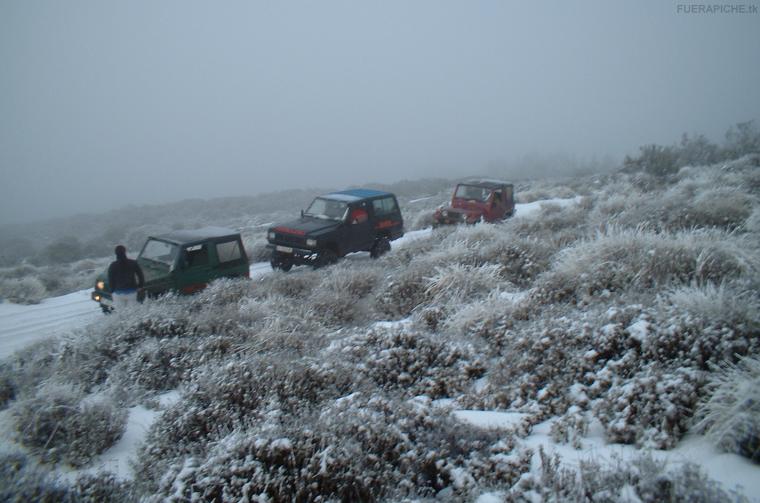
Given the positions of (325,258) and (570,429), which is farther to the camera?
(325,258)

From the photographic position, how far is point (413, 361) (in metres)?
4.52

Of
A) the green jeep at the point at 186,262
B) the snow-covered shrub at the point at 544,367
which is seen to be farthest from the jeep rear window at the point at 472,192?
the snow-covered shrub at the point at 544,367

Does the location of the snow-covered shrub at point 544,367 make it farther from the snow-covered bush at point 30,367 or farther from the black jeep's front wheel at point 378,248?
the black jeep's front wheel at point 378,248

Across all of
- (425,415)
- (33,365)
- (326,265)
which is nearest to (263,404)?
(425,415)

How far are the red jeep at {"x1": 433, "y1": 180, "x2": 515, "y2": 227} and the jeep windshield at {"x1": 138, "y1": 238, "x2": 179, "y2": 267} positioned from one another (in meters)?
8.31

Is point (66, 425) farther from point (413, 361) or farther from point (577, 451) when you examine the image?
point (577, 451)

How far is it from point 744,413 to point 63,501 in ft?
13.8

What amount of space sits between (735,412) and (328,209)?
33.3ft

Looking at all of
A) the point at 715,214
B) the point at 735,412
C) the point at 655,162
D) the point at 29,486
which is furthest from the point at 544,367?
the point at 655,162

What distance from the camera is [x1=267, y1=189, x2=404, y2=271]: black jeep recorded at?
10781 mm

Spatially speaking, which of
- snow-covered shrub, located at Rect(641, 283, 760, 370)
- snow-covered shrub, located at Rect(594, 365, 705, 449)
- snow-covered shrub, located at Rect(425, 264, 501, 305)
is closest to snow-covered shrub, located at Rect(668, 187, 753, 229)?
snow-covered shrub, located at Rect(425, 264, 501, 305)

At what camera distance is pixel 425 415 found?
3426 mm

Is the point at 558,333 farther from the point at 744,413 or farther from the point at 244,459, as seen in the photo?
the point at 244,459

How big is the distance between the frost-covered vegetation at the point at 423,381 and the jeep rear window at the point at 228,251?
200cm
